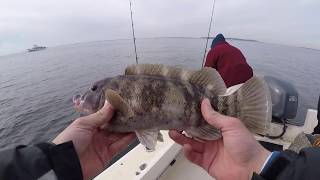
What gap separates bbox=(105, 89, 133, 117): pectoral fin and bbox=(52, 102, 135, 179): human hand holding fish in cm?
8

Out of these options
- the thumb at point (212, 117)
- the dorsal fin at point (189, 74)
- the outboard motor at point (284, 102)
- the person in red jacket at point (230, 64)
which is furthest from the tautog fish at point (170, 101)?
the person in red jacket at point (230, 64)

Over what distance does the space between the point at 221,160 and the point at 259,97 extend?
785 millimetres

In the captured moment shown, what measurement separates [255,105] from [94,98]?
1.76 m

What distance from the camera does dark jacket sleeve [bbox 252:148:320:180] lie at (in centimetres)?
192

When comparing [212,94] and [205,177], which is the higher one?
[212,94]

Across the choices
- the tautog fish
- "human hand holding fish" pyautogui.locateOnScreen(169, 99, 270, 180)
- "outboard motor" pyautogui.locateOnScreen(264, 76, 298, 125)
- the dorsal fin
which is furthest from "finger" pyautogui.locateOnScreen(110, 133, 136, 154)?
"outboard motor" pyautogui.locateOnScreen(264, 76, 298, 125)

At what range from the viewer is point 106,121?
291cm

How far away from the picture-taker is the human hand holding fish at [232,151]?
8.01ft

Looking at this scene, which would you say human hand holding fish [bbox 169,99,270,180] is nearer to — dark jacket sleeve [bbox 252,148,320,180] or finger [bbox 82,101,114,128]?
dark jacket sleeve [bbox 252,148,320,180]

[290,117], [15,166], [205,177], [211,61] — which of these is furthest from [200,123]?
[211,61]

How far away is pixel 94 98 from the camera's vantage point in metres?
3.17

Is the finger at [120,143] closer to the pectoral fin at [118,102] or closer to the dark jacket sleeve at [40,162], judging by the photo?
the pectoral fin at [118,102]

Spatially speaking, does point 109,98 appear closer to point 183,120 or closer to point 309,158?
point 183,120

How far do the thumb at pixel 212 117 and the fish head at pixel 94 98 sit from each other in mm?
1091
